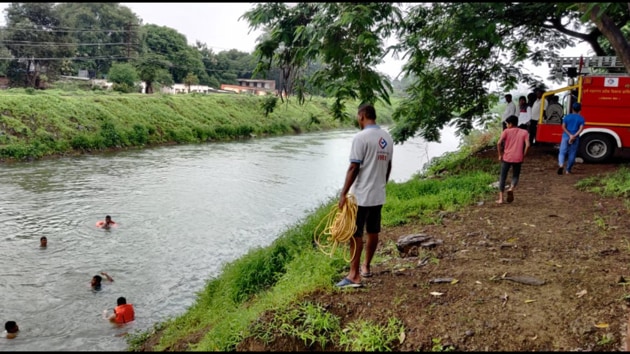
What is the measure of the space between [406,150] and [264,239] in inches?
796

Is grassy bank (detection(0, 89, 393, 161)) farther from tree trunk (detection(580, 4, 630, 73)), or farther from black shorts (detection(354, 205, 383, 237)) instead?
tree trunk (detection(580, 4, 630, 73))

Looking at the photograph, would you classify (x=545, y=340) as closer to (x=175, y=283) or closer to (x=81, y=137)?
(x=175, y=283)

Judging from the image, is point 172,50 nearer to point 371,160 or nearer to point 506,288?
point 371,160

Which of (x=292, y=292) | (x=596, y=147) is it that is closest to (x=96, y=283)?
(x=292, y=292)

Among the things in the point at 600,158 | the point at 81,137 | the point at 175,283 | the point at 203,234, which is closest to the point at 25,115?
the point at 81,137

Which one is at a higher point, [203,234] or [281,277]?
[281,277]

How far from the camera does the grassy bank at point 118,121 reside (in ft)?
80.5

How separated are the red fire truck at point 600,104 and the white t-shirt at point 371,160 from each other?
940cm

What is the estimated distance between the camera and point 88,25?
49969 mm

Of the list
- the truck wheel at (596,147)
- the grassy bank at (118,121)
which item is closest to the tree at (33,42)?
the grassy bank at (118,121)

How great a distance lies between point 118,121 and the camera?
29.8 meters

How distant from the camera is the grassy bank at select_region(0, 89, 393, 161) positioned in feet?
80.5

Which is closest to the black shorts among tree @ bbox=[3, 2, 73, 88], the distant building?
tree @ bbox=[3, 2, 73, 88]

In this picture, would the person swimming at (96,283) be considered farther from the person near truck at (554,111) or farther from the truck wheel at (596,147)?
the truck wheel at (596,147)
